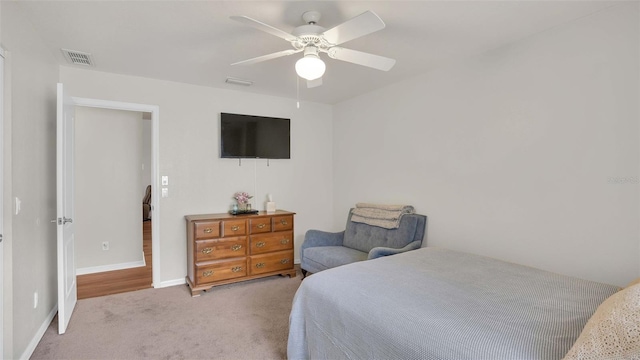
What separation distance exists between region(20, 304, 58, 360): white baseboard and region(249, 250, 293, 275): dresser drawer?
181 centimetres

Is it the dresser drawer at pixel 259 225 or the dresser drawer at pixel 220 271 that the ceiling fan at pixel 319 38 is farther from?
the dresser drawer at pixel 220 271

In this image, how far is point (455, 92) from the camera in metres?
3.12

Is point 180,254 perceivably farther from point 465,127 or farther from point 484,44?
point 484,44

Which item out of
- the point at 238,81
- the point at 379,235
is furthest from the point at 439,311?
the point at 238,81

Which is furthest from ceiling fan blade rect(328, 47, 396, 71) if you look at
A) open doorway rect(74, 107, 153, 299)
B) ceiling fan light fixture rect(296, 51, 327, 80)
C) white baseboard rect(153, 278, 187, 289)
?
open doorway rect(74, 107, 153, 299)

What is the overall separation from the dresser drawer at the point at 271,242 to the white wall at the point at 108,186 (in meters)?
2.08

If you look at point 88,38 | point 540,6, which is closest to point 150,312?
point 88,38

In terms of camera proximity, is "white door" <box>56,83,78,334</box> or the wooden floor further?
the wooden floor

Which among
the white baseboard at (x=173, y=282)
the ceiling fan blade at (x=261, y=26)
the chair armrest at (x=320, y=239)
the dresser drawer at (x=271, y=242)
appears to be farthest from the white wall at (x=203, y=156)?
the ceiling fan blade at (x=261, y=26)

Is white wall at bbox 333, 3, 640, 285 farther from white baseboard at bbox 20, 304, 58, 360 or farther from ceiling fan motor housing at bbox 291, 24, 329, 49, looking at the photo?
white baseboard at bbox 20, 304, 58, 360

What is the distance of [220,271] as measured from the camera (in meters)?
3.53

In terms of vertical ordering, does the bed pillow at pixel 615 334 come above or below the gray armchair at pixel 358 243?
above

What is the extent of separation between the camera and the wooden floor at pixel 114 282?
3561 millimetres

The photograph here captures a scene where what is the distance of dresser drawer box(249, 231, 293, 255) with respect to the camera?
3.76m
